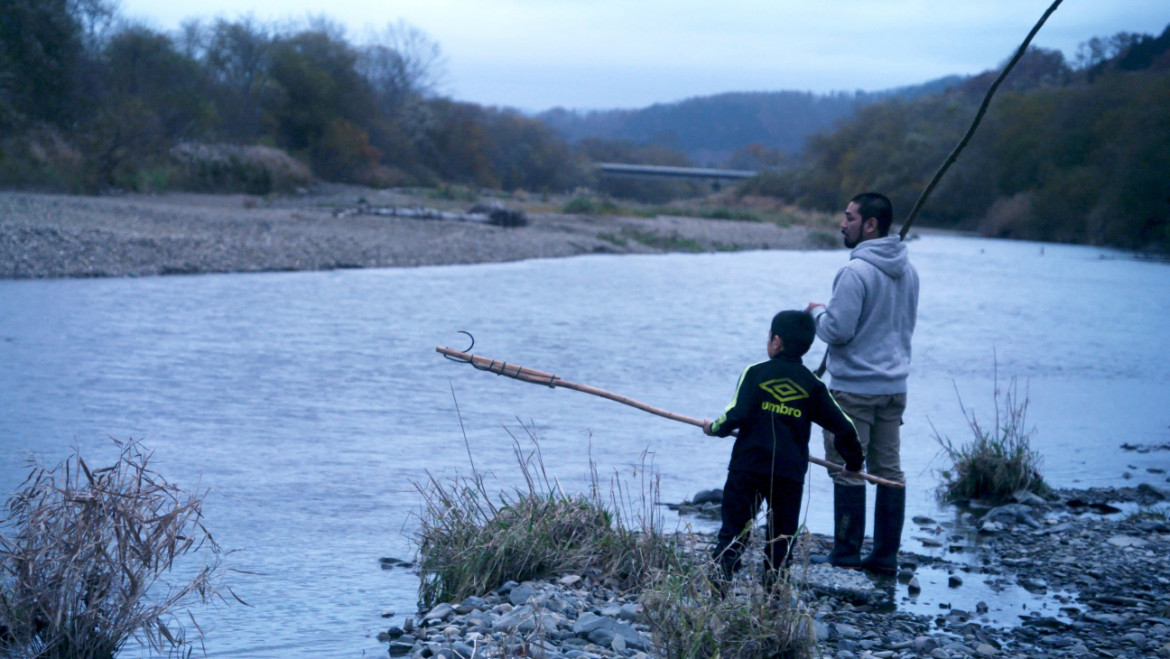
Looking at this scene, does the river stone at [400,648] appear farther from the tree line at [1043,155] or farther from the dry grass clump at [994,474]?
the tree line at [1043,155]

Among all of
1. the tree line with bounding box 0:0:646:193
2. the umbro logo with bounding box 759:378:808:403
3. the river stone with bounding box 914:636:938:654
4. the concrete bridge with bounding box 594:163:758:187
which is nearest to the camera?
the river stone with bounding box 914:636:938:654

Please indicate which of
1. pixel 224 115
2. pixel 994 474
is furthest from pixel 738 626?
pixel 224 115

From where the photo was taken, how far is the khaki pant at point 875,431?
5.05m

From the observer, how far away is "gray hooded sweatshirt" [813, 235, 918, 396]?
195 inches

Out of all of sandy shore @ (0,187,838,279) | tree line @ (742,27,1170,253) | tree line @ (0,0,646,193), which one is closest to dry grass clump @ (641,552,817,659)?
sandy shore @ (0,187,838,279)

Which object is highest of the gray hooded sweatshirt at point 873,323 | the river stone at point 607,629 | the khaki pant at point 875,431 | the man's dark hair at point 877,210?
the man's dark hair at point 877,210

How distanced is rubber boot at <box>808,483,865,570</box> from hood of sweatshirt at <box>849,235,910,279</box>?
1040 mm

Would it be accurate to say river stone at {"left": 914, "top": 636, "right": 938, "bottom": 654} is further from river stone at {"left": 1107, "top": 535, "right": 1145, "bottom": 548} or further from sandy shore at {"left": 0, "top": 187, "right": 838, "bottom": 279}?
sandy shore at {"left": 0, "top": 187, "right": 838, "bottom": 279}

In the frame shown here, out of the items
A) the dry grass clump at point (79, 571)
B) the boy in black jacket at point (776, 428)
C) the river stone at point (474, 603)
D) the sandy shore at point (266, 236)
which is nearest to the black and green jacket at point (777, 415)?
the boy in black jacket at point (776, 428)

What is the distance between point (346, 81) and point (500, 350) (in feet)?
136

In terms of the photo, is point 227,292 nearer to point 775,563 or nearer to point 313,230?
point 313,230

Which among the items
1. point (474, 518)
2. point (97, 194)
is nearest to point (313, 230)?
point (97, 194)

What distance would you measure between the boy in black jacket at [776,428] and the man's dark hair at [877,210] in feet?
2.97

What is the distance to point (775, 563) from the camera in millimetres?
4496
